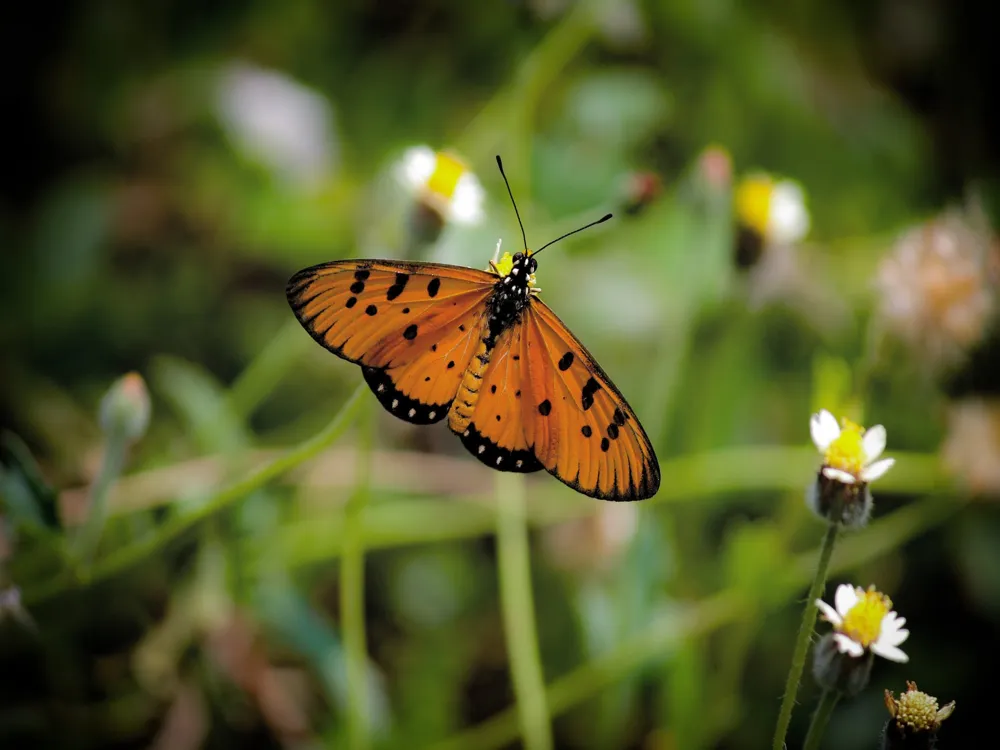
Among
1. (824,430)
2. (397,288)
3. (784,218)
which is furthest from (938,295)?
(397,288)

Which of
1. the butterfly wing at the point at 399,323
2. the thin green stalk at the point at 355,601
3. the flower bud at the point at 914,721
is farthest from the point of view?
the thin green stalk at the point at 355,601

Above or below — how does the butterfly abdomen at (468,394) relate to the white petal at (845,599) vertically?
above

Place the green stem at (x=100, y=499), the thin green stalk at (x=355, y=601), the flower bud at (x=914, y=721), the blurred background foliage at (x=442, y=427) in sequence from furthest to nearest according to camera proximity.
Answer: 1. the blurred background foliage at (x=442, y=427)
2. the thin green stalk at (x=355, y=601)
3. the green stem at (x=100, y=499)
4. the flower bud at (x=914, y=721)

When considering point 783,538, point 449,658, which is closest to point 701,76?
point 783,538

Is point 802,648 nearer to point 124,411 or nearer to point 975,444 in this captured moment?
point 124,411

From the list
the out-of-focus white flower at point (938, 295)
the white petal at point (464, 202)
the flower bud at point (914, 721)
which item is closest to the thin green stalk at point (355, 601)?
the white petal at point (464, 202)

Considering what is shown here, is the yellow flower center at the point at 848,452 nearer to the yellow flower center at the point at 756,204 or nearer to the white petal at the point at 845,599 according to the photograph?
the white petal at the point at 845,599

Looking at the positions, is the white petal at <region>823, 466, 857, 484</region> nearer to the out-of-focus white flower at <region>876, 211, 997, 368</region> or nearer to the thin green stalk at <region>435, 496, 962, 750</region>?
the thin green stalk at <region>435, 496, 962, 750</region>

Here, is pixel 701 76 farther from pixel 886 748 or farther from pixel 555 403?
pixel 886 748
